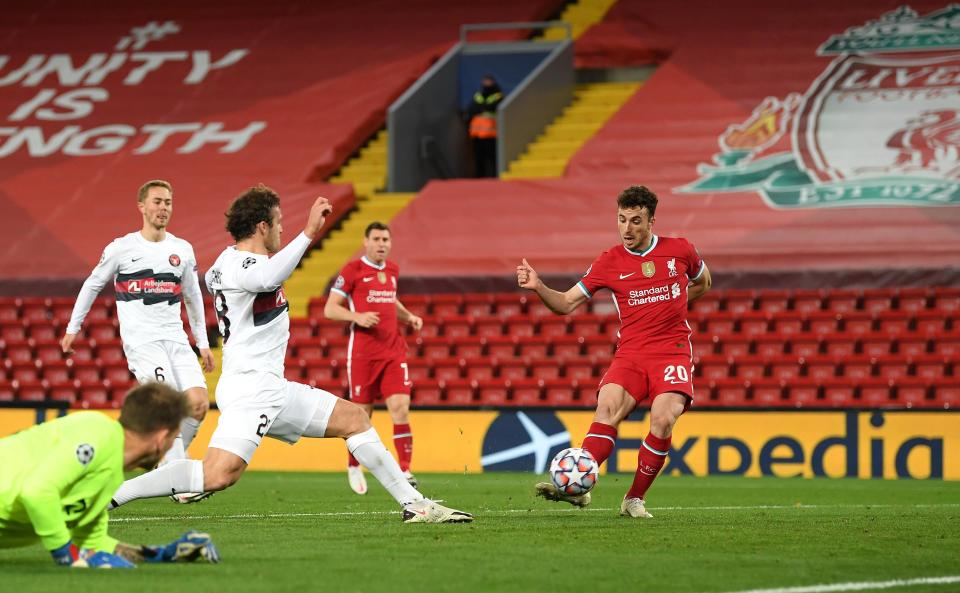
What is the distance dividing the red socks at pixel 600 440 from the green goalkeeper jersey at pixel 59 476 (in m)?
3.73

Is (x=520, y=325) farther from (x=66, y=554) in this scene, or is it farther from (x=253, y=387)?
(x=66, y=554)

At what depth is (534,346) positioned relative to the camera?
18812 mm

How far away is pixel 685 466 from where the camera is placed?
1544cm

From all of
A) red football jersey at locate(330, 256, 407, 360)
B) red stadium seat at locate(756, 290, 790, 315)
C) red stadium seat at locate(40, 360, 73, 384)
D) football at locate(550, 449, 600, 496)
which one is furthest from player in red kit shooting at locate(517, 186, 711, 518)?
red stadium seat at locate(40, 360, 73, 384)

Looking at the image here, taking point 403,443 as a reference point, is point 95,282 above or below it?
above

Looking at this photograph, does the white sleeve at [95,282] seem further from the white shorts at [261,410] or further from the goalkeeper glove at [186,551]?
the goalkeeper glove at [186,551]

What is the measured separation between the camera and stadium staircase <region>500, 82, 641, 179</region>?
74.8 feet

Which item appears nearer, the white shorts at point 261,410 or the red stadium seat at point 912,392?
the white shorts at point 261,410

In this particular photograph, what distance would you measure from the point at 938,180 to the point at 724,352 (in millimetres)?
4279

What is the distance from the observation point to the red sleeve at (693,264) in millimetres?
9258

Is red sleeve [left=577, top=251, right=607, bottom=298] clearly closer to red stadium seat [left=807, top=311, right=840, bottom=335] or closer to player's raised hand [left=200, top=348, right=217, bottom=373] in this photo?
player's raised hand [left=200, top=348, right=217, bottom=373]

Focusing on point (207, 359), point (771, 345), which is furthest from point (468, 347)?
point (207, 359)

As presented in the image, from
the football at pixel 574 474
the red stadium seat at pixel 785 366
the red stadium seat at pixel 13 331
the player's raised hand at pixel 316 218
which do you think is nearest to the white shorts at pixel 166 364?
the football at pixel 574 474

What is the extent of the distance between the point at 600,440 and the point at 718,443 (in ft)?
21.9
